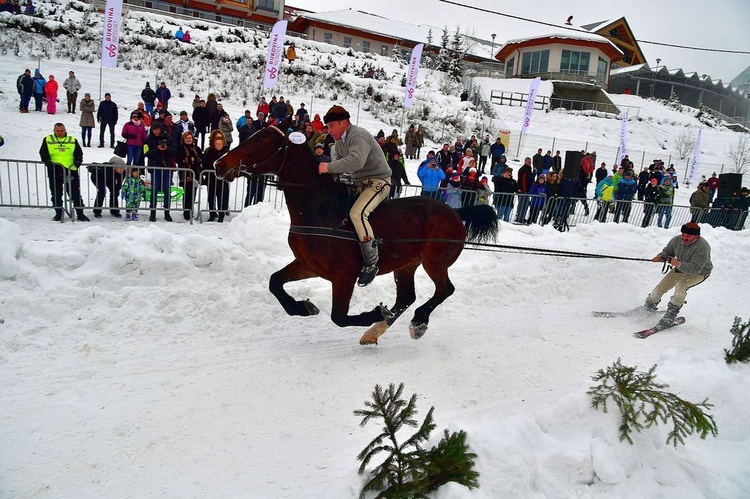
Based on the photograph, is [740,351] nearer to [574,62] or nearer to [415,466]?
[415,466]

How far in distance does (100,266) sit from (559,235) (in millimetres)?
9078

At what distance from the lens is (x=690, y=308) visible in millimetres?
9172

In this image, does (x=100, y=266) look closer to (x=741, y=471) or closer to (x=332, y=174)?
(x=332, y=174)

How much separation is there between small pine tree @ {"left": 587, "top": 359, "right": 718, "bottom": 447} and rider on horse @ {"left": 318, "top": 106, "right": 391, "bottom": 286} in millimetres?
2791

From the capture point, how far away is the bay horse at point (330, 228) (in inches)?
217

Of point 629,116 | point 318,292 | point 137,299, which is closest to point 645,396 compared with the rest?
point 318,292

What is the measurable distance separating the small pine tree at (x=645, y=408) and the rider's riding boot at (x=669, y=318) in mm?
4454

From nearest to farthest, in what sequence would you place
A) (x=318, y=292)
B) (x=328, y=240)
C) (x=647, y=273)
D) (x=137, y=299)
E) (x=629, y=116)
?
1. (x=328, y=240)
2. (x=137, y=299)
3. (x=318, y=292)
4. (x=647, y=273)
5. (x=629, y=116)

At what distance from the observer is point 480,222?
7.11 meters

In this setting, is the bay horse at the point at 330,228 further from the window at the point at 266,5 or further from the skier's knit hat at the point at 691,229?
the window at the point at 266,5

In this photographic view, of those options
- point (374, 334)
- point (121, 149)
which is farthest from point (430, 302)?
point (121, 149)

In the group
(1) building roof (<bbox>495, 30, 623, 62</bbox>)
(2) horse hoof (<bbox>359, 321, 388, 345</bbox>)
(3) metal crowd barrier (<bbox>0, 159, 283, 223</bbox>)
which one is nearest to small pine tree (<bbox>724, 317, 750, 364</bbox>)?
(2) horse hoof (<bbox>359, 321, 388, 345</bbox>)

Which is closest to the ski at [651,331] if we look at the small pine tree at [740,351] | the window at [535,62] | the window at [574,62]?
the small pine tree at [740,351]

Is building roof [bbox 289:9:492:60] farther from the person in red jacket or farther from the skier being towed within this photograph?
the skier being towed
